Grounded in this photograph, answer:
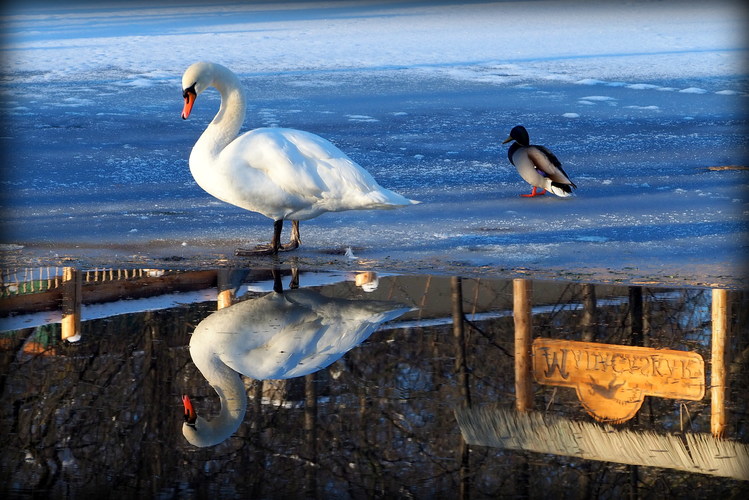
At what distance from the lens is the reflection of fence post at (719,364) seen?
391 cm

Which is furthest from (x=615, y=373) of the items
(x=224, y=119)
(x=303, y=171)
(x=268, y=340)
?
(x=224, y=119)

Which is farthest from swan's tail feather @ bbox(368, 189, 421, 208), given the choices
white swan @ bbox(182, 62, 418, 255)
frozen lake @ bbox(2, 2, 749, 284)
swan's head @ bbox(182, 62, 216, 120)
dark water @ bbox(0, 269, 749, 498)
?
A: swan's head @ bbox(182, 62, 216, 120)

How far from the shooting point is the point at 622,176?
27.9 feet

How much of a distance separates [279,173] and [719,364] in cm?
266

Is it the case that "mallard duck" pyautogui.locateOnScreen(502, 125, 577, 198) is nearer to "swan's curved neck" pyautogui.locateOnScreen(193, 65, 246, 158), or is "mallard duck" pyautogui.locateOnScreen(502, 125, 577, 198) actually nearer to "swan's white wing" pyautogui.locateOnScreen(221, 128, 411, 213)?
"swan's white wing" pyautogui.locateOnScreen(221, 128, 411, 213)

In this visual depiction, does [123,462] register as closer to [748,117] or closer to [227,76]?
[227,76]

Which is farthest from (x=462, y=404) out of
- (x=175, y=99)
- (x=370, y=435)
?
(x=175, y=99)

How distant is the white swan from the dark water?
0.57 m

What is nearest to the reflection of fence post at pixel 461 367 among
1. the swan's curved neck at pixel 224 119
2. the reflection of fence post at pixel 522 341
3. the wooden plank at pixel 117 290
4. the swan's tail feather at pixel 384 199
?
the reflection of fence post at pixel 522 341

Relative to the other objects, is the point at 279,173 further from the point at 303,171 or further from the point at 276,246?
the point at 276,246

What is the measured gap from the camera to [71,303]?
5375 mm

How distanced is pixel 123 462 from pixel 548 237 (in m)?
3.84

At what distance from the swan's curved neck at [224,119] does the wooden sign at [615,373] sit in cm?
239

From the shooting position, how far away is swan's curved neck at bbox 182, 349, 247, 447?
3.78 m
